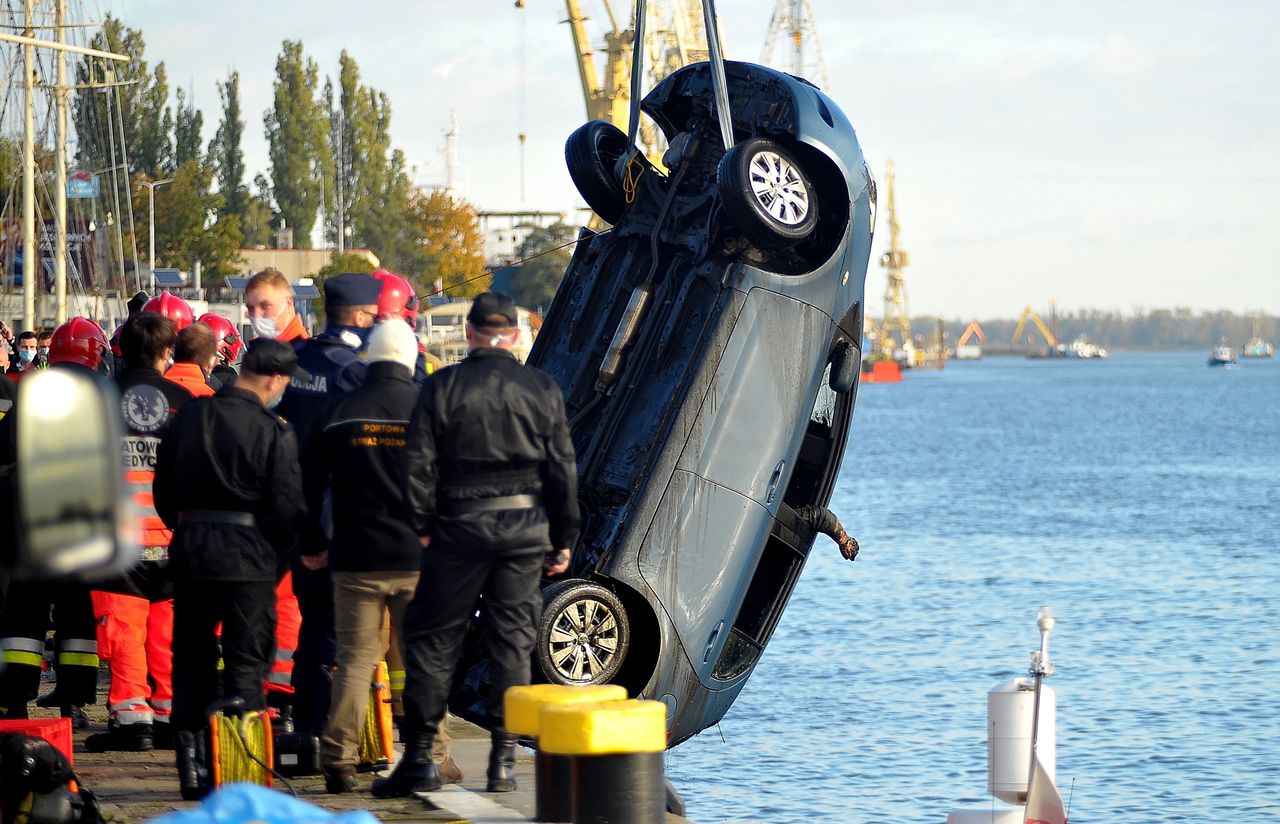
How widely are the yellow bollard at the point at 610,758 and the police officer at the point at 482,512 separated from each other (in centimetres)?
90

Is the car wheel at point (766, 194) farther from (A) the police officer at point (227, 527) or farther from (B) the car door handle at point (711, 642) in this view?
(A) the police officer at point (227, 527)

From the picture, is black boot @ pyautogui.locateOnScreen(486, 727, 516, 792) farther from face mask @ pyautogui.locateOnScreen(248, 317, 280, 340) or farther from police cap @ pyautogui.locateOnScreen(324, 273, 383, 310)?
face mask @ pyautogui.locateOnScreen(248, 317, 280, 340)

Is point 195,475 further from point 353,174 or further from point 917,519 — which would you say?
point 353,174

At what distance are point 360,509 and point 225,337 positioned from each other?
6.26m

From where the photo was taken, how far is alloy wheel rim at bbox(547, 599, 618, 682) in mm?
8266

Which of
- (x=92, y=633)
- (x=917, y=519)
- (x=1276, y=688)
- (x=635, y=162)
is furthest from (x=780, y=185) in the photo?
(x=917, y=519)

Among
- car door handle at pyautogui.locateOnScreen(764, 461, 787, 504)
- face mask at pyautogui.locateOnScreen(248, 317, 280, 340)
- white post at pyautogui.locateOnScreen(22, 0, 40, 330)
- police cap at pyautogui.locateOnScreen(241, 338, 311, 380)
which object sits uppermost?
white post at pyautogui.locateOnScreen(22, 0, 40, 330)

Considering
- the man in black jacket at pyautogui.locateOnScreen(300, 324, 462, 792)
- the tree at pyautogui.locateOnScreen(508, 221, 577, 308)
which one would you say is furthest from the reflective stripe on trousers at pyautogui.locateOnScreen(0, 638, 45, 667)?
the tree at pyautogui.locateOnScreen(508, 221, 577, 308)

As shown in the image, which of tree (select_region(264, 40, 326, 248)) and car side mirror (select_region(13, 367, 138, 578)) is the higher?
tree (select_region(264, 40, 326, 248))

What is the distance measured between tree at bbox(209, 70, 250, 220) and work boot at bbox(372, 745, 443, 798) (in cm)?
8367

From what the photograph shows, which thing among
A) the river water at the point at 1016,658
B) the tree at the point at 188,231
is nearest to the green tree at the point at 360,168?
the tree at the point at 188,231

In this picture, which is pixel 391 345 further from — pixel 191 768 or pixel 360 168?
pixel 360 168

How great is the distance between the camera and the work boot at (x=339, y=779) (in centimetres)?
661

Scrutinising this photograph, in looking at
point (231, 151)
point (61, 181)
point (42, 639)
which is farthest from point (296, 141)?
point (42, 639)
